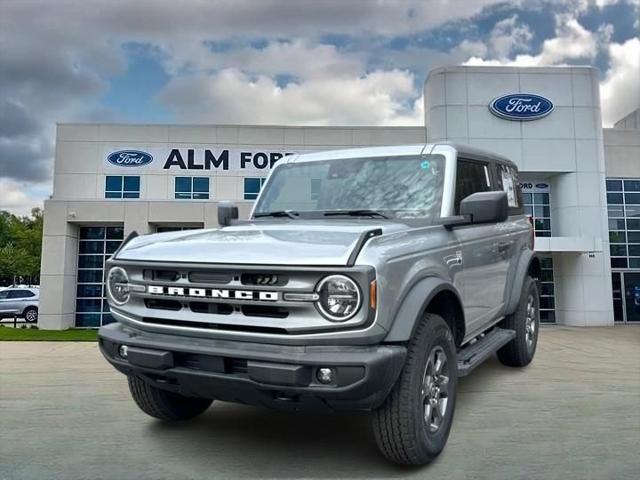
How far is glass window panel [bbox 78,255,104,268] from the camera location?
1717 cm

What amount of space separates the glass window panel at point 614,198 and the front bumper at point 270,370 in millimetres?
17962

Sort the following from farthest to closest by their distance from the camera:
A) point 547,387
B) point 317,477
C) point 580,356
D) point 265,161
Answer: point 265,161 → point 580,356 → point 547,387 → point 317,477

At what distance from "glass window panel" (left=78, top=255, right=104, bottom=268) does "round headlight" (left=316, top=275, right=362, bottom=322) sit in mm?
16468

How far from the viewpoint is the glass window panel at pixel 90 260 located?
17.2 metres

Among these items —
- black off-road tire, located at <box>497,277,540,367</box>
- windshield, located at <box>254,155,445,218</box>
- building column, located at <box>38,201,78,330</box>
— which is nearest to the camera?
windshield, located at <box>254,155,445,218</box>

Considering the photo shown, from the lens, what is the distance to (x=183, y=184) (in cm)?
1775

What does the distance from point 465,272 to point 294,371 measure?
6.51ft

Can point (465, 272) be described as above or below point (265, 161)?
below

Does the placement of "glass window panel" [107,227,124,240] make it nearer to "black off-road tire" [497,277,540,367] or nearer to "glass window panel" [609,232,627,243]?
"black off-road tire" [497,277,540,367]

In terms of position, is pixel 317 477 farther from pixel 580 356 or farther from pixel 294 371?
pixel 580 356

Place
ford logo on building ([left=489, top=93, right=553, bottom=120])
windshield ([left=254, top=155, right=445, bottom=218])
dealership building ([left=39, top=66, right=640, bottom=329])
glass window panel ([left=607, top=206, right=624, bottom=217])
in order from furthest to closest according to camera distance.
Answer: glass window panel ([left=607, top=206, right=624, bottom=217]) → ford logo on building ([left=489, top=93, right=553, bottom=120]) → dealership building ([left=39, top=66, right=640, bottom=329]) → windshield ([left=254, top=155, right=445, bottom=218])

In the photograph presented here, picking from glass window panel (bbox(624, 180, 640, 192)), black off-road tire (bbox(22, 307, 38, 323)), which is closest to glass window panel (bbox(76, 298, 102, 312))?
black off-road tire (bbox(22, 307, 38, 323))

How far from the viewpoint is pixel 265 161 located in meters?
17.8

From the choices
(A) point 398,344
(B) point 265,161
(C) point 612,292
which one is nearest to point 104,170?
(B) point 265,161
